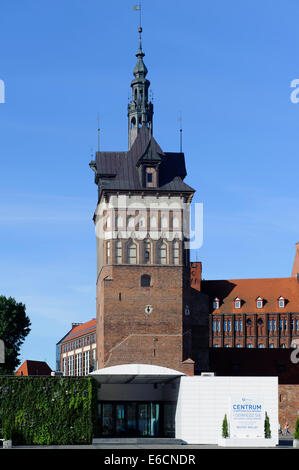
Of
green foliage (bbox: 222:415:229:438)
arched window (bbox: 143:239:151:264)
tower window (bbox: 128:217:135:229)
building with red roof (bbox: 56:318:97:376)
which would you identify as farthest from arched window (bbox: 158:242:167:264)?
building with red roof (bbox: 56:318:97:376)

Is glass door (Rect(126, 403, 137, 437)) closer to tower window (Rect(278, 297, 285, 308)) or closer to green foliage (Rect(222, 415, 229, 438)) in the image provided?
green foliage (Rect(222, 415, 229, 438))

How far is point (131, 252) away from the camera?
78938mm

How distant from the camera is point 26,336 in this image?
93.7m

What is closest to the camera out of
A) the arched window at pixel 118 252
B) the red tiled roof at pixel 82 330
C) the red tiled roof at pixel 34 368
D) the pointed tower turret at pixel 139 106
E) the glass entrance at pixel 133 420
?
the glass entrance at pixel 133 420

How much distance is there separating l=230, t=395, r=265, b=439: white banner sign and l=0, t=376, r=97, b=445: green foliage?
8108 millimetres

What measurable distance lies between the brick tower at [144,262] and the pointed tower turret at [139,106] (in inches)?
134

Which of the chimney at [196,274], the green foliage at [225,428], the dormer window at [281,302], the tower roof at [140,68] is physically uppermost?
the tower roof at [140,68]

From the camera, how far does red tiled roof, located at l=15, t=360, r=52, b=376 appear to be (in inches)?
5310

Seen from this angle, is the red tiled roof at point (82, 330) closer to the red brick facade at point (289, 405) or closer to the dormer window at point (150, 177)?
the red brick facade at point (289, 405)

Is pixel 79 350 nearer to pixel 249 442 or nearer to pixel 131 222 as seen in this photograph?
pixel 131 222

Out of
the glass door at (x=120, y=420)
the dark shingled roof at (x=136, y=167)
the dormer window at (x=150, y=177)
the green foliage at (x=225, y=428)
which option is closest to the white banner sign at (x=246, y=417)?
the green foliage at (x=225, y=428)

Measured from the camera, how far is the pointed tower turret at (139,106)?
86000mm
